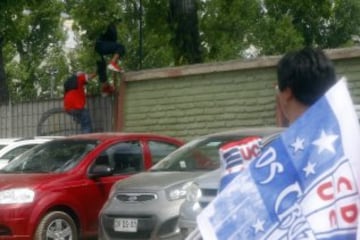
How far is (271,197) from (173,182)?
8191mm

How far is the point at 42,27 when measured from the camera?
3962 centimetres

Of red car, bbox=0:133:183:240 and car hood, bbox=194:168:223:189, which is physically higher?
car hood, bbox=194:168:223:189

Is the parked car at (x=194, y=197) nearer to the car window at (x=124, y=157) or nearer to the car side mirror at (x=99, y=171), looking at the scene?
the car side mirror at (x=99, y=171)

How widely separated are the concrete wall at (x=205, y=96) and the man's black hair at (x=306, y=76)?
12601mm

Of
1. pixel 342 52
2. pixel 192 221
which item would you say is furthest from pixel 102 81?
pixel 192 221

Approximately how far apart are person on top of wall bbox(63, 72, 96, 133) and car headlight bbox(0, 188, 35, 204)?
7.48 m

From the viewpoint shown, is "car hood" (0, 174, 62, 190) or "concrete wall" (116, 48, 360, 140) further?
"concrete wall" (116, 48, 360, 140)

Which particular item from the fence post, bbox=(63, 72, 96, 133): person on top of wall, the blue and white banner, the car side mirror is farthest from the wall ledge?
the blue and white banner

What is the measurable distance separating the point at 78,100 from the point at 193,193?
32.3 ft

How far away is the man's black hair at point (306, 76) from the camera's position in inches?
96.7

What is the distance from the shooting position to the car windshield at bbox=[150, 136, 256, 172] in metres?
10.9

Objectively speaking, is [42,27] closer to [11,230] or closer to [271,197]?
[11,230]

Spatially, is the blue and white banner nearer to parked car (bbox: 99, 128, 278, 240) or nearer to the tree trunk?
parked car (bbox: 99, 128, 278, 240)

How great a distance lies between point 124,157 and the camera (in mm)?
12289
